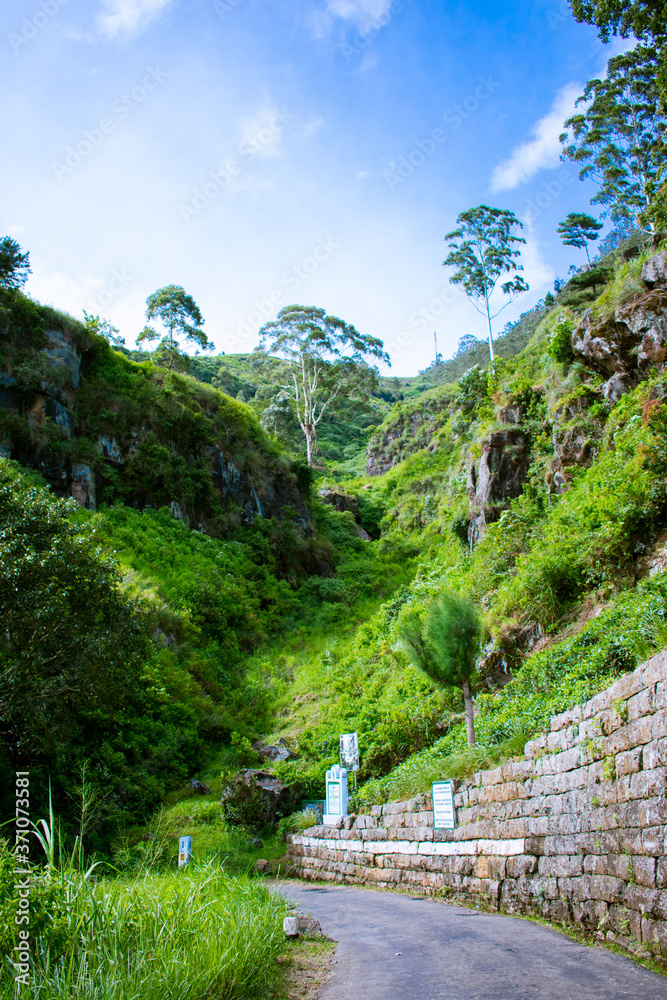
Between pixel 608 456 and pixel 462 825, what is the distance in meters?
8.09

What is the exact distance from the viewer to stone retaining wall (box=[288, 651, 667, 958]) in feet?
13.8

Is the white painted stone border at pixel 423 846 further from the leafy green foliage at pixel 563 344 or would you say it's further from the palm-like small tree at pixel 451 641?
the leafy green foliage at pixel 563 344

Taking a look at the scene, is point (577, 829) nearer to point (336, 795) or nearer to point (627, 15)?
point (336, 795)

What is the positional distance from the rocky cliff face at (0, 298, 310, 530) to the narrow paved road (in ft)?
55.6

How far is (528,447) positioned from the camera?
55.4ft

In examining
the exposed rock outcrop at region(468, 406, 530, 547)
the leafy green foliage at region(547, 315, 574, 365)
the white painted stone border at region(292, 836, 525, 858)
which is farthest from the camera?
the exposed rock outcrop at region(468, 406, 530, 547)

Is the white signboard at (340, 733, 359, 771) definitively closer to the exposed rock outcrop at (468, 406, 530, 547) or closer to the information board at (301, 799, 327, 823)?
the information board at (301, 799, 327, 823)

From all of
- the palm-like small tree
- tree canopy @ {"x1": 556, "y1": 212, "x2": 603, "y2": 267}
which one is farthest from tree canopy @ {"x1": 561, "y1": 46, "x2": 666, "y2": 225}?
the palm-like small tree

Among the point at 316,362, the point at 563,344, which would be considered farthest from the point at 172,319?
the point at 563,344

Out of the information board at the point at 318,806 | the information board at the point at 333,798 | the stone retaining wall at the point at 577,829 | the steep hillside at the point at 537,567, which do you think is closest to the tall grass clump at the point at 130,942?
the stone retaining wall at the point at 577,829

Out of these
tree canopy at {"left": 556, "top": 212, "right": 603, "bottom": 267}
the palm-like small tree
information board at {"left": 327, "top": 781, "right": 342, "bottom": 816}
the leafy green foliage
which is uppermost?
tree canopy at {"left": 556, "top": 212, "right": 603, "bottom": 267}

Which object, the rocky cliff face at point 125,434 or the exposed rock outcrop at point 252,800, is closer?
the exposed rock outcrop at point 252,800

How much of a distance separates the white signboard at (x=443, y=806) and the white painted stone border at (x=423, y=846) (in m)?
Result: 0.21

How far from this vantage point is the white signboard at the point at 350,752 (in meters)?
11.1
